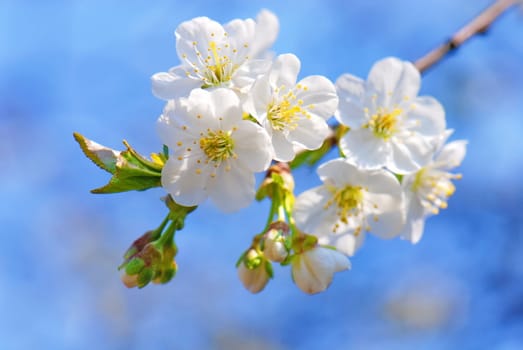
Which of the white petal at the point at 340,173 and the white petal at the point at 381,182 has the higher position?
the white petal at the point at 340,173

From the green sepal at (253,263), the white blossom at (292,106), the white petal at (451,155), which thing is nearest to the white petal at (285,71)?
the white blossom at (292,106)

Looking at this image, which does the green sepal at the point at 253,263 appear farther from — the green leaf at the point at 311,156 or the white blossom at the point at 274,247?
the green leaf at the point at 311,156

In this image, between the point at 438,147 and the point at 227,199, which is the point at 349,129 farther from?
the point at 227,199

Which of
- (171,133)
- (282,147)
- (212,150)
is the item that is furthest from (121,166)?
(282,147)

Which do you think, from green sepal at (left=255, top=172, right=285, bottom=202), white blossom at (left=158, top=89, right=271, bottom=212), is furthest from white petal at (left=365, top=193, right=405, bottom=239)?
white blossom at (left=158, top=89, right=271, bottom=212)

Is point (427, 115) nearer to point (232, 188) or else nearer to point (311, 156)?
point (311, 156)

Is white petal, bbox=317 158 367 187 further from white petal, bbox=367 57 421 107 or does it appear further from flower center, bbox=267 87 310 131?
→ white petal, bbox=367 57 421 107

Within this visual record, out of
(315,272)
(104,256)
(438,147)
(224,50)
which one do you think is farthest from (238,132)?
(104,256)
